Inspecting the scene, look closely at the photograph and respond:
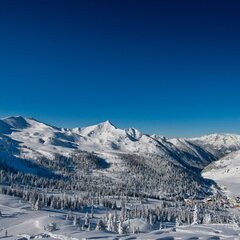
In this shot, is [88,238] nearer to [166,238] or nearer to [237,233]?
[166,238]

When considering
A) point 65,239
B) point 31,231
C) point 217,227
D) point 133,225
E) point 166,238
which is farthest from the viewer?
point 133,225

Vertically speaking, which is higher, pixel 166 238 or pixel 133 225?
pixel 133 225

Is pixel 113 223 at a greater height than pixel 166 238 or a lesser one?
greater

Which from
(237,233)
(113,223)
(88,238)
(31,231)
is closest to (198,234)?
(237,233)

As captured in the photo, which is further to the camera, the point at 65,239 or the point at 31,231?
the point at 31,231

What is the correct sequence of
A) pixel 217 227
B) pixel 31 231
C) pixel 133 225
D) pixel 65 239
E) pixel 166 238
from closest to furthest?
pixel 166 238 → pixel 65 239 → pixel 217 227 → pixel 31 231 → pixel 133 225

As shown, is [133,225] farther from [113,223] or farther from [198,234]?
[198,234]

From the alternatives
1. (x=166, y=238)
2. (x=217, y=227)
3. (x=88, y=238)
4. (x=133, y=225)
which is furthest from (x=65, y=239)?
(x=133, y=225)

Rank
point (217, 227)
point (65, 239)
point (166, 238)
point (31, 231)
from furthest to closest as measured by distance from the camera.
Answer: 1. point (31, 231)
2. point (217, 227)
3. point (65, 239)
4. point (166, 238)

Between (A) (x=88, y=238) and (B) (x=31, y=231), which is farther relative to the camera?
(B) (x=31, y=231)
